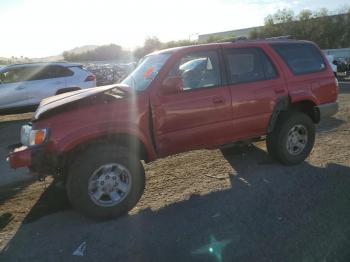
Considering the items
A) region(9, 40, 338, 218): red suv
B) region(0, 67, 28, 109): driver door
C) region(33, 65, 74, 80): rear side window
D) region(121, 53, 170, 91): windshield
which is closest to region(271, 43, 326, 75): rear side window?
region(9, 40, 338, 218): red suv

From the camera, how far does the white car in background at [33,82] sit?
1132cm

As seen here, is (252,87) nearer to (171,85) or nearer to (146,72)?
(171,85)

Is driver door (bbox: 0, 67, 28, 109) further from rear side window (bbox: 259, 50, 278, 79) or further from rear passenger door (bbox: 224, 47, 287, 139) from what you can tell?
rear side window (bbox: 259, 50, 278, 79)

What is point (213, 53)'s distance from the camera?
4.95m

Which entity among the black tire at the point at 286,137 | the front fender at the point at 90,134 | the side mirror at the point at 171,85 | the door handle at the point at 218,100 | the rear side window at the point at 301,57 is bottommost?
the black tire at the point at 286,137

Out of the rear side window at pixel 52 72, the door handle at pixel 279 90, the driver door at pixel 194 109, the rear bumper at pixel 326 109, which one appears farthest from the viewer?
the rear side window at pixel 52 72

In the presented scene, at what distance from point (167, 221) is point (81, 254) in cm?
100

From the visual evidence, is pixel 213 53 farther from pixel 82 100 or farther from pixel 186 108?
pixel 82 100

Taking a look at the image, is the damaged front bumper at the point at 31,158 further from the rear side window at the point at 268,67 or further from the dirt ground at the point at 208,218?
the rear side window at the point at 268,67

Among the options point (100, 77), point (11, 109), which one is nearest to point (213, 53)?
point (11, 109)

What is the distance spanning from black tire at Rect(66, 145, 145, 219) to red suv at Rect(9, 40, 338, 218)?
0.01 meters

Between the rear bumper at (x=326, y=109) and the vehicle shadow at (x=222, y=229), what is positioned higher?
the rear bumper at (x=326, y=109)

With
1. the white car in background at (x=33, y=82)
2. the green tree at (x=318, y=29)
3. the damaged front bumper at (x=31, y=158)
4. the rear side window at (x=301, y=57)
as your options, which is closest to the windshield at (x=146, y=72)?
the damaged front bumper at (x=31, y=158)

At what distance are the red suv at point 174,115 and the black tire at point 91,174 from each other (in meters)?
0.01
